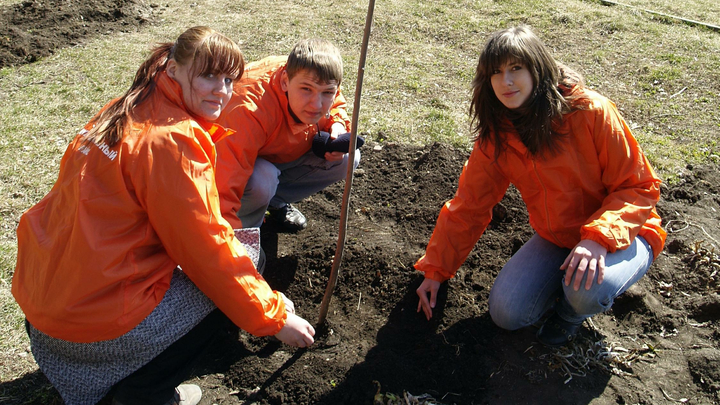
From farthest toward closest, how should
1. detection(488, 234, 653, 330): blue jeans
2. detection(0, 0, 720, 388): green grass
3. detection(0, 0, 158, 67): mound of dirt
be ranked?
detection(0, 0, 158, 67): mound of dirt < detection(0, 0, 720, 388): green grass < detection(488, 234, 653, 330): blue jeans

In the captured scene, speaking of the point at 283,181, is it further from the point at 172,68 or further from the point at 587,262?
the point at 587,262

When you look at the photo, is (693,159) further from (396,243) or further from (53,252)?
(53,252)

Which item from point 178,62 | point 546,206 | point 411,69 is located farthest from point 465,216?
point 411,69

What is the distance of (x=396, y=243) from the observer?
3285mm

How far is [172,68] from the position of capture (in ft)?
6.45

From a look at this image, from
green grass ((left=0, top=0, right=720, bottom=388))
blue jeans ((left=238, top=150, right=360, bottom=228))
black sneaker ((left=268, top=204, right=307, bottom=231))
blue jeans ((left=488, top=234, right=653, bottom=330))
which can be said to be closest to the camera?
blue jeans ((left=488, top=234, right=653, bottom=330))

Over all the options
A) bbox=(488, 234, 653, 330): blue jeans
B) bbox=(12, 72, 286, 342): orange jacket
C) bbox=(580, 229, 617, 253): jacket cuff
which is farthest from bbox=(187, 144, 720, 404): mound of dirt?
bbox=(12, 72, 286, 342): orange jacket

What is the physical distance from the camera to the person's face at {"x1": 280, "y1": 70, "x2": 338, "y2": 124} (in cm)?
272

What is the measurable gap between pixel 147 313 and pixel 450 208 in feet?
4.94

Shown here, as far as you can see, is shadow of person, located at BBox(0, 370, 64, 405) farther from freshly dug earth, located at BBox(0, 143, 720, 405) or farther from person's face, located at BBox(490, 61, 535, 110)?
person's face, located at BBox(490, 61, 535, 110)

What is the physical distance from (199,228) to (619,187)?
178 centimetres

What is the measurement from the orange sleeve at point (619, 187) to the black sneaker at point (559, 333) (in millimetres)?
491

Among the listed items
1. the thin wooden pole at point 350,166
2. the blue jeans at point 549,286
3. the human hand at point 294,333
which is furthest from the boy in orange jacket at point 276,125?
the blue jeans at point 549,286

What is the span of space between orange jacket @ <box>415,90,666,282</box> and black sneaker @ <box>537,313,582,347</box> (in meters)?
0.37
